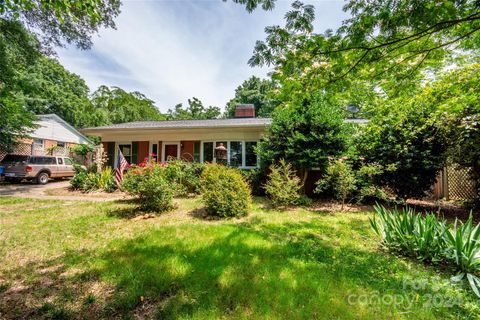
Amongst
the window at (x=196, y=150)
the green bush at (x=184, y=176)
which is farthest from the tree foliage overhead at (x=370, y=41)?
the window at (x=196, y=150)

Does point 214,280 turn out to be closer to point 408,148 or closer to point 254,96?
point 408,148

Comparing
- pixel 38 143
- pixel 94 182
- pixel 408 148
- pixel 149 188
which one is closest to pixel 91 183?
pixel 94 182

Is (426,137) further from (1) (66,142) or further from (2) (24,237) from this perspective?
(1) (66,142)

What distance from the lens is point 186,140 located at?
40.6 ft

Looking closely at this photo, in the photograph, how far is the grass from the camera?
209cm

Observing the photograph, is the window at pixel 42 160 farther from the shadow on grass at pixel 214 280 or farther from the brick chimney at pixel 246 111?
the brick chimney at pixel 246 111

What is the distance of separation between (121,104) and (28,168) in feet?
76.4

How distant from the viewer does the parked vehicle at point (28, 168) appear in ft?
38.8

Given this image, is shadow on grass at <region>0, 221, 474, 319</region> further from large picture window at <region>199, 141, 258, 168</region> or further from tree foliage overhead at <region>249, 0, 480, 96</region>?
large picture window at <region>199, 141, 258, 168</region>

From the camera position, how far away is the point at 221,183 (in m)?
5.81

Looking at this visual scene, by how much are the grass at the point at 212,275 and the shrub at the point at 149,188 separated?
3.66ft

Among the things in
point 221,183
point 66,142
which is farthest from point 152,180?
point 66,142

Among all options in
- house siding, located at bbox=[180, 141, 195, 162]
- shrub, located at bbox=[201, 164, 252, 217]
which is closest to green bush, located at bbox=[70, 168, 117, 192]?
house siding, located at bbox=[180, 141, 195, 162]

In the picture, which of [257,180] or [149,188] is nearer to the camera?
[149,188]
